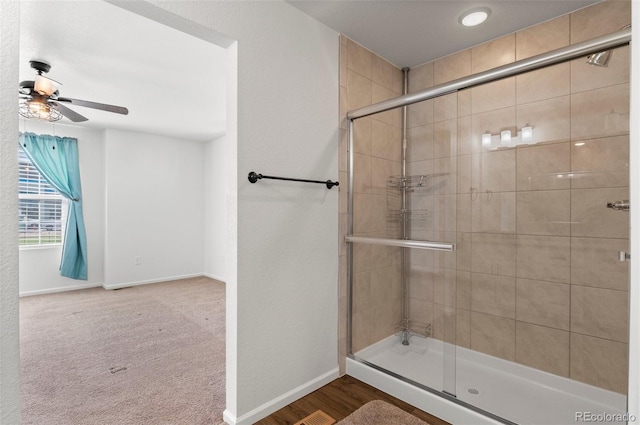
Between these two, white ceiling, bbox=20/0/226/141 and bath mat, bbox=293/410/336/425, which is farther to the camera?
white ceiling, bbox=20/0/226/141

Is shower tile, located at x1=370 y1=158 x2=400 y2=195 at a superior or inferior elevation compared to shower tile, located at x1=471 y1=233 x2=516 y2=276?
superior

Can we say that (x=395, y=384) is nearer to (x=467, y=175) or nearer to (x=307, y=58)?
(x=467, y=175)

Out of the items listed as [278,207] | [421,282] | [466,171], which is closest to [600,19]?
[466,171]

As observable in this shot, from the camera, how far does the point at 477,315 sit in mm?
2301

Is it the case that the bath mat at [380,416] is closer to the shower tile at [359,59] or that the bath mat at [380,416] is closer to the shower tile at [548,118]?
the shower tile at [548,118]

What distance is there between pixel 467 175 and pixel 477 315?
3.23 feet

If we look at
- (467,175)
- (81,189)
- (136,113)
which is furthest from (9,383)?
(81,189)

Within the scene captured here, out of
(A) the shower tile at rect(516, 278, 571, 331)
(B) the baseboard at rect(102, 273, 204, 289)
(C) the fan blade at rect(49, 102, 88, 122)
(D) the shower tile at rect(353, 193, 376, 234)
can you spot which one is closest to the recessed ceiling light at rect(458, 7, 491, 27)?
(D) the shower tile at rect(353, 193, 376, 234)

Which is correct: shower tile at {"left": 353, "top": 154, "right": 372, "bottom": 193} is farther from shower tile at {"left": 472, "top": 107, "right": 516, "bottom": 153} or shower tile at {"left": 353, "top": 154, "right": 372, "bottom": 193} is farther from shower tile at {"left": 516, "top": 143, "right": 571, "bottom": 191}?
shower tile at {"left": 516, "top": 143, "right": 571, "bottom": 191}

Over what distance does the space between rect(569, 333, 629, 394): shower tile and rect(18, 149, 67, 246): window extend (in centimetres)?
609

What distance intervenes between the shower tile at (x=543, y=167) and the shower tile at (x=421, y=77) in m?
1.02

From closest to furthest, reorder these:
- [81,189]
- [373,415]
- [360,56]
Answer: [373,415]
[360,56]
[81,189]

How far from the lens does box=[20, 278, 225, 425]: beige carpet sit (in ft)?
6.42

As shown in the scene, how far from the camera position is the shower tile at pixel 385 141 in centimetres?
226
